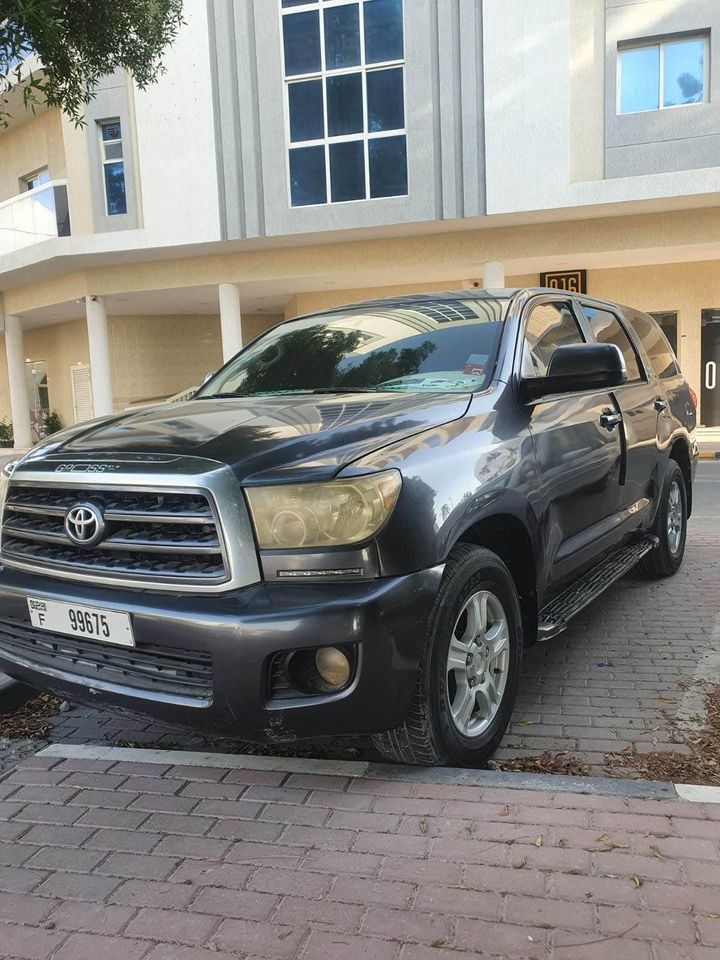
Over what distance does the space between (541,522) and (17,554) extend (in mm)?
2135

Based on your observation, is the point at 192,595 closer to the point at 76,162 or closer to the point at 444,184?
the point at 444,184

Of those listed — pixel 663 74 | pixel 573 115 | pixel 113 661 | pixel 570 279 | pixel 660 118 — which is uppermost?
pixel 663 74

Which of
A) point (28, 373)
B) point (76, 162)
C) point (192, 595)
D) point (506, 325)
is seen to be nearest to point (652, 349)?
point (506, 325)

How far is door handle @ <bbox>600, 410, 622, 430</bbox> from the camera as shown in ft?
13.7

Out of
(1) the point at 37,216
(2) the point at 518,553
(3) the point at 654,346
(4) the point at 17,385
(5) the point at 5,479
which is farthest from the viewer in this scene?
(4) the point at 17,385

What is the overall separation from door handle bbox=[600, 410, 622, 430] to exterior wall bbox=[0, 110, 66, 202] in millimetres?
21436

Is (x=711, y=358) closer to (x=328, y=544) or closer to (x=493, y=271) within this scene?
(x=493, y=271)

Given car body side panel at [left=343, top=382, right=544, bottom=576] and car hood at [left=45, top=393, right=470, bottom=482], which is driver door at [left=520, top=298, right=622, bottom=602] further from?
car hood at [left=45, top=393, right=470, bottom=482]

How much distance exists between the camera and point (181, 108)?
1780cm

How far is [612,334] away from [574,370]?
1666 mm

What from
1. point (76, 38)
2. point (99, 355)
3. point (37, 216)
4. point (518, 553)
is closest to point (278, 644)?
point (518, 553)

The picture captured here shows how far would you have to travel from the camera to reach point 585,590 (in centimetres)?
391

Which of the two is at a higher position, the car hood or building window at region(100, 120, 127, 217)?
building window at region(100, 120, 127, 217)

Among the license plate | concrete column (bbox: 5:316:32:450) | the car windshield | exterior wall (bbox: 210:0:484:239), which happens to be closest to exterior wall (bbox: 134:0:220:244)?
exterior wall (bbox: 210:0:484:239)
